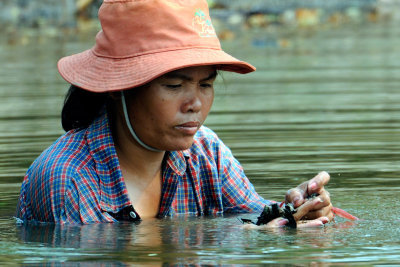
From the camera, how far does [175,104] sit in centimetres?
425

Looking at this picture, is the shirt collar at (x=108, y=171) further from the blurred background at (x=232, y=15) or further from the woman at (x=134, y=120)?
the blurred background at (x=232, y=15)

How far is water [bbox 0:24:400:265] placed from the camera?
403 centimetres

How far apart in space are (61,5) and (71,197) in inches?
829

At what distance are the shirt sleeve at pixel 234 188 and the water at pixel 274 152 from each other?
0.71 feet

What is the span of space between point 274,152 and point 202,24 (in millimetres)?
2821

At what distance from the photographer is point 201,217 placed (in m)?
4.83

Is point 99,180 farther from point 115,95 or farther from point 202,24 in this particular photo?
point 202,24

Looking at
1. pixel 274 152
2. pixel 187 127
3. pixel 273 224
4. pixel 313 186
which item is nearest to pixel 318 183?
pixel 313 186

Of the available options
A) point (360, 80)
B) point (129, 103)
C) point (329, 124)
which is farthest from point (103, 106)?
point (360, 80)

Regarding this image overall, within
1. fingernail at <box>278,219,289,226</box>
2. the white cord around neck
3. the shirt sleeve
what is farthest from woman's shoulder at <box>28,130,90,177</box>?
fingernail at <box>278,219,289,226</box>

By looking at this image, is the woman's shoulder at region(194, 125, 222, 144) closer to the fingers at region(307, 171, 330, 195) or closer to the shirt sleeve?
the shirt sleeve

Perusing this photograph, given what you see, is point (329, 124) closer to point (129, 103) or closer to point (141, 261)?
point (129, 103)

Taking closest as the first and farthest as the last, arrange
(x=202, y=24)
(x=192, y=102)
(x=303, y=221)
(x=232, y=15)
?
(x=192, y=102) → (x=202, y=24) → (x=303, y=221) → (x=232, y=15)

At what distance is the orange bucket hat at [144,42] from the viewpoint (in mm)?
4238
